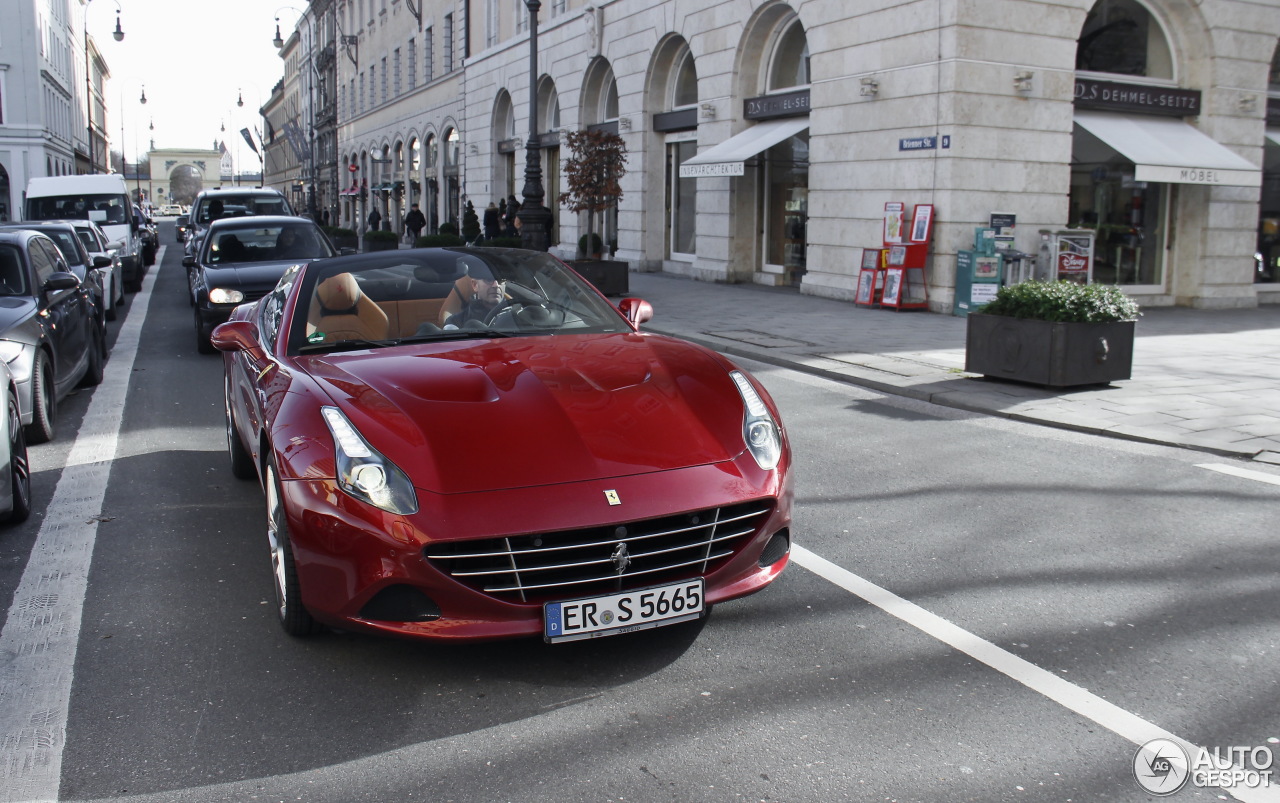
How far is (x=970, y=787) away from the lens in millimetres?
2992

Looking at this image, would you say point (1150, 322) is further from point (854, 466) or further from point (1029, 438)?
point (854, 466)

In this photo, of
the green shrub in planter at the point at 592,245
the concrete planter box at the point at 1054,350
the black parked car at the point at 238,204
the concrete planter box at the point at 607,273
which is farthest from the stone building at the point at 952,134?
the concrete planter box at the point at 1054,350

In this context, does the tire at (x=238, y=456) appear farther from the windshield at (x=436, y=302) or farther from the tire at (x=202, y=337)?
the tire at (x=202, y=337)

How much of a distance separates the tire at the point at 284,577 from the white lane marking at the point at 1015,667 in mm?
2117

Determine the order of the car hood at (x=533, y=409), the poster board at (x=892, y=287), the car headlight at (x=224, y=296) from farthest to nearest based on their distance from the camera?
the poster board at (x=892, y=287)
the car headlight at (x=224, y=296)
the car hood at (x=533, y=409)

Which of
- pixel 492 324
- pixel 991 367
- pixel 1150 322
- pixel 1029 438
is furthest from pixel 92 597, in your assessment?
pixel 1150 322

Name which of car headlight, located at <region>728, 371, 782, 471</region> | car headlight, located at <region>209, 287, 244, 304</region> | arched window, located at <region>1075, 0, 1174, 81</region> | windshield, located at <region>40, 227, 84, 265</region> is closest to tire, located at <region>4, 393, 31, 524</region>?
car headlight, located at <region>728, 371, 782, 471</region>

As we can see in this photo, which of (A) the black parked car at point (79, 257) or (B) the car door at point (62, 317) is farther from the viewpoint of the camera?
(A) the black parked car at point (79, 257)

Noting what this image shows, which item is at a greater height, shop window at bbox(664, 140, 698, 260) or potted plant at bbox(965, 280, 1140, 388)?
shop window at bbox(664, 140, 698, 260)

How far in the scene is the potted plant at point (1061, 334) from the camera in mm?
9641

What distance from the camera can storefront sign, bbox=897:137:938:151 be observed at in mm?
17078

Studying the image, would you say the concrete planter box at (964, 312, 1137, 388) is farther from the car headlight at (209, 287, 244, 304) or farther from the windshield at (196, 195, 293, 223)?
the windshield at (196, 195, 293, 223)

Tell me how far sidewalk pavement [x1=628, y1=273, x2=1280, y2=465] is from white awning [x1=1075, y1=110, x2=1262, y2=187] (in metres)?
2.21

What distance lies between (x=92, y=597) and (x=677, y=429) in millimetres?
2548
